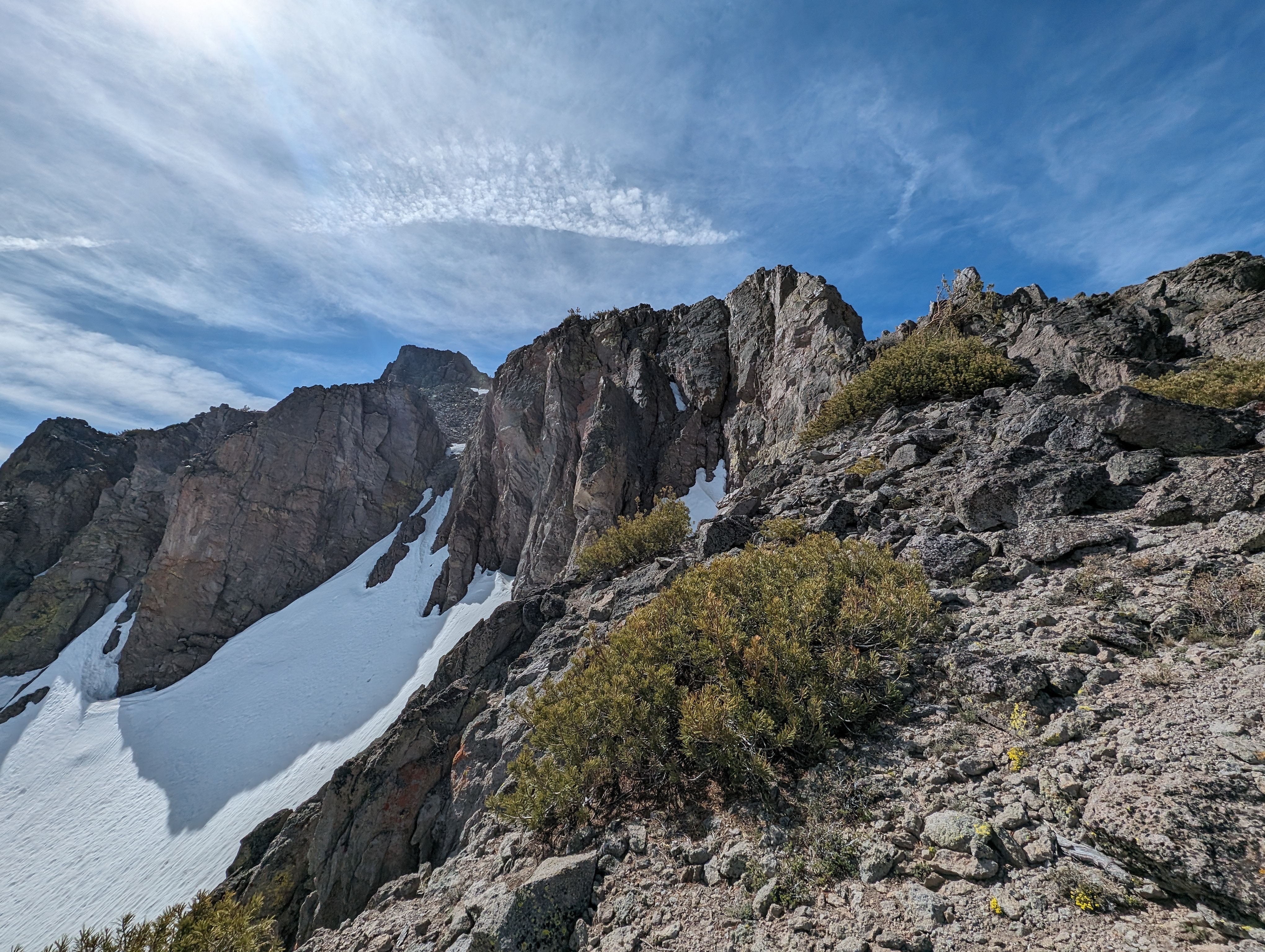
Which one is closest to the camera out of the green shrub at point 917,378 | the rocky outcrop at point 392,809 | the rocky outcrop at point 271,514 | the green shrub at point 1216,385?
the rocky outcrop at point 392,809

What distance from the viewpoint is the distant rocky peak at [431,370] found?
6662 centimetres

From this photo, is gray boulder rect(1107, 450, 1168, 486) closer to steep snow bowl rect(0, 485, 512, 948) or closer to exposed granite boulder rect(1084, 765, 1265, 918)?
exposed granite boulder rect(1084, 765, 1265, 918)

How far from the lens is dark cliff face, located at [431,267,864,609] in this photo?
1789 cm

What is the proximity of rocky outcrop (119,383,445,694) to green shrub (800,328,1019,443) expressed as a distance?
36.6 meters

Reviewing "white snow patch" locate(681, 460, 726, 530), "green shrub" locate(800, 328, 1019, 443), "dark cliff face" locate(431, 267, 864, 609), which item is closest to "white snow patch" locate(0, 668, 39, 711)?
"dark cliff face" locate(431, 267, 864, 609)

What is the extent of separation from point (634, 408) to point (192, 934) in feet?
67.2

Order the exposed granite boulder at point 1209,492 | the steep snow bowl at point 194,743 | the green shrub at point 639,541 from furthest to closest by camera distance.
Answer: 1. the steep snow bowl at point 194,743
2. the green shrub at point 639,541
3. the exposed granite boulder at point 1209,492

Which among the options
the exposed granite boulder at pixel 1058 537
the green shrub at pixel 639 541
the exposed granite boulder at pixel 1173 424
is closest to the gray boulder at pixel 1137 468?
the exposed granite boulder at pixel 1173 424

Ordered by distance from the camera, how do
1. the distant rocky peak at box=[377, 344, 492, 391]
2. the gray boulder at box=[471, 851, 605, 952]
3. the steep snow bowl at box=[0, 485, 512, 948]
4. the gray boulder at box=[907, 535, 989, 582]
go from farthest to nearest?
the distant rocky peak at box=[377, 344, 492, 391] → the steep snow bowl at box=[0, 485, 512, 948] → the gray boulder at box=[907, 535, 989, 582] → the gray boulder at box=[471, 851, 605, 952]

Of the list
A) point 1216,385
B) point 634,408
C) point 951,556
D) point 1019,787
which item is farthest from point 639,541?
point 634,408

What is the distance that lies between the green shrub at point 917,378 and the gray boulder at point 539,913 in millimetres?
11583

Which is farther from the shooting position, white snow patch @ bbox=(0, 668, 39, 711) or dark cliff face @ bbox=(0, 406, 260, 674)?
dark cliff face @ bbox=(0, 406, 260, 674)

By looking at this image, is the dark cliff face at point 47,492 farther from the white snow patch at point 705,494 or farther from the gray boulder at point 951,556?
the gray boulder at point 951,556

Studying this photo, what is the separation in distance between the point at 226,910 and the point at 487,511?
26341 millimetres
